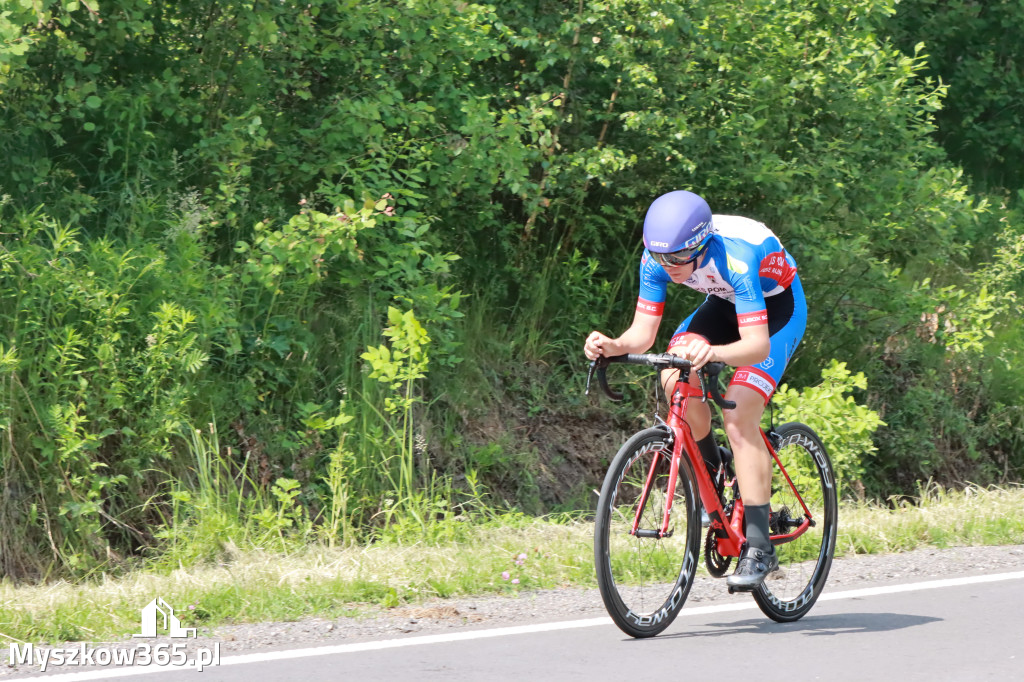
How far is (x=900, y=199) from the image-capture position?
35.7 ft

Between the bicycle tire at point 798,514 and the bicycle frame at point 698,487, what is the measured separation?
0.26 m

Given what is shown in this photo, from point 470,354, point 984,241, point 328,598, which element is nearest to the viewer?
point 328,598

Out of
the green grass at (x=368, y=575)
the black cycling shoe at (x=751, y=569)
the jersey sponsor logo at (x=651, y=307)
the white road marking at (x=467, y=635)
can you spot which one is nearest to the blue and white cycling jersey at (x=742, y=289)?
the jersey sponsor logo at (x=651, y=307)

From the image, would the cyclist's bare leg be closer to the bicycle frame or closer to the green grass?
the bicycle frame

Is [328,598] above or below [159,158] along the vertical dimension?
below

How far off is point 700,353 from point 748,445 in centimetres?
69

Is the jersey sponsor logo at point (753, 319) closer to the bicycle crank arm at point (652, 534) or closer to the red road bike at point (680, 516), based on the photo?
the red road bike at point (680, 516)

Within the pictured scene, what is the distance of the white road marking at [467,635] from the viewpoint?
5.07 m

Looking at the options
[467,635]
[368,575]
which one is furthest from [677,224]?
[368,575]

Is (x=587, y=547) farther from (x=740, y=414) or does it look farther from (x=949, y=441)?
(x=949, y=441)

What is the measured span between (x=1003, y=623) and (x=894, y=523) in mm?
2159

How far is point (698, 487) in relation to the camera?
5.78m

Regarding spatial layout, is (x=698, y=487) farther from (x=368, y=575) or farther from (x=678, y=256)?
(x=368, y=575)

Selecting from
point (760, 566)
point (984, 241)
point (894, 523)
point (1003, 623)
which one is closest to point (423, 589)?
point (760, 566)
